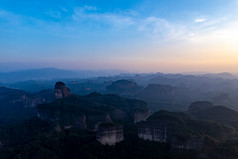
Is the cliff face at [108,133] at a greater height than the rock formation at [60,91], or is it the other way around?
the rock formation at [60,91]

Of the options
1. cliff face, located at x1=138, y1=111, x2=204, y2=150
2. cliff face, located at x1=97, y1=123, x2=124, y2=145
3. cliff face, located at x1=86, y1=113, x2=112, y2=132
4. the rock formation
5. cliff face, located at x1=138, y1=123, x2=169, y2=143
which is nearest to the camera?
cliff face, located at x1=138, y1=111, x2=204, y2=150

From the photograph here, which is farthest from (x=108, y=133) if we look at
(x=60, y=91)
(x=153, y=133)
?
(x=60, y=91)

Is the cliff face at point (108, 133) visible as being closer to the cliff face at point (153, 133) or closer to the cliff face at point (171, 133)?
the cliff face at point (153, 133)

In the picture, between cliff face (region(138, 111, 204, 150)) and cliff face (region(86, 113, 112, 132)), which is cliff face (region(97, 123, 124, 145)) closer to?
cliff face (region(138, 111, 204, 150))

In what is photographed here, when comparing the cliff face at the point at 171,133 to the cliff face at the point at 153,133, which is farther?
the cliff face at the point at 153,133

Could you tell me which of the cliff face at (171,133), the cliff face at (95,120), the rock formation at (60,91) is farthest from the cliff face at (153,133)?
the rock formation at (60,91)

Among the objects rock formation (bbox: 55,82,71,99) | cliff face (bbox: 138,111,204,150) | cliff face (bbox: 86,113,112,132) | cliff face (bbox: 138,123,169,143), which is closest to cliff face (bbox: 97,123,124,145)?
cliff face (bbox: 138,123,169,143)

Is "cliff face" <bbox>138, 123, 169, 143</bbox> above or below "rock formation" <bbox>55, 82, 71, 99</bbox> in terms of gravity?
below

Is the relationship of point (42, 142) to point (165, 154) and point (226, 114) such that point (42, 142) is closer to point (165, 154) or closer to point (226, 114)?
point (165, 154)
